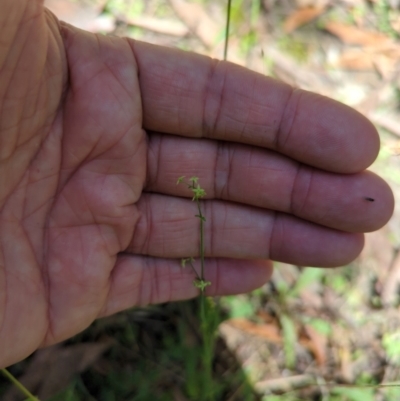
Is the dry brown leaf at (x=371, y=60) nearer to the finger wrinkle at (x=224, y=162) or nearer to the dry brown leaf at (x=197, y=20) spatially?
the dry brown leaf at (x=197, y=20)

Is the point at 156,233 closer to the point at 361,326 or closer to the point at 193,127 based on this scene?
the point at 193,127

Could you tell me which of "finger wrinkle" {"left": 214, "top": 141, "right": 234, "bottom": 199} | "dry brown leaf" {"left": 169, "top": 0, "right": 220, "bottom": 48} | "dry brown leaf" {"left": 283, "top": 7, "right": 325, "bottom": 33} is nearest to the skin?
"finger wrinkle" {"left": 214, "top": 141, "right": 234, "bottom": 199}

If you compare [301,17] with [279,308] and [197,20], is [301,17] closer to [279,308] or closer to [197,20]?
[197,20]

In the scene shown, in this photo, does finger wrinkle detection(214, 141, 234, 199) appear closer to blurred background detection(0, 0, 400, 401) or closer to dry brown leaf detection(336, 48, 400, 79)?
blurred background detection(0, 0, 400, 401)

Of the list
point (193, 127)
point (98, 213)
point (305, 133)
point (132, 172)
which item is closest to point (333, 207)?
point (305, 133)

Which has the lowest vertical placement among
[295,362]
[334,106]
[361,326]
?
[295,362]

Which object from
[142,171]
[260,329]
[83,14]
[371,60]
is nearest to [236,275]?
[260,329]

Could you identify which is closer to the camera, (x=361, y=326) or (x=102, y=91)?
(x=102, y=91)

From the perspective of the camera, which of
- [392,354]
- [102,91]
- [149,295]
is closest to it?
[102,91]
